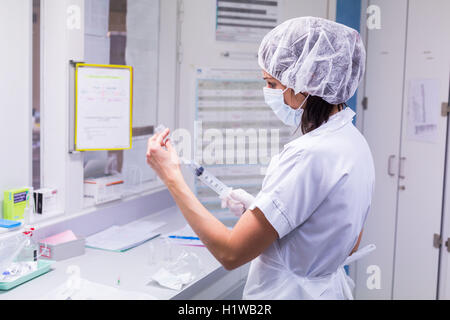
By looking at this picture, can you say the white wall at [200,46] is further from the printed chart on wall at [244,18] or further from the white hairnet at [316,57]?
the white hairnet at [316,57]

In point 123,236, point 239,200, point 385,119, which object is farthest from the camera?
point 385,119

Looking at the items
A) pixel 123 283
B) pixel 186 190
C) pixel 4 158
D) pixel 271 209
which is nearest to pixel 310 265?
pixel 271 209

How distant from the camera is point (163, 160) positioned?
130 centimetres

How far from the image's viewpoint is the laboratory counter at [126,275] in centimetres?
162

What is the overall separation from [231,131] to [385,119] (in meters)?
1.01

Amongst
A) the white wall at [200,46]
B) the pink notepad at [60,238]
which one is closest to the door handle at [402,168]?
the white wall at [200,46]

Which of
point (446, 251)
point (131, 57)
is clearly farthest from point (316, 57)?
point (446, 251)

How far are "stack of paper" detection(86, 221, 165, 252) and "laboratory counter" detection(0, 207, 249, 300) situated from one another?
0.08 ft

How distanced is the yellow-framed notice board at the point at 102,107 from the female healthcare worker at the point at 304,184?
88 cm

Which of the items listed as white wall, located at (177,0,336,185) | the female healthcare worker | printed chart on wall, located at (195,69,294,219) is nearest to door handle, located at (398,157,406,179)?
printed chart on wall, located at (195,69,294,219)

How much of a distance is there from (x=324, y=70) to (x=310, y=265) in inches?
19.3

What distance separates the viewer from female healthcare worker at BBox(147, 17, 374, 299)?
1144 mm

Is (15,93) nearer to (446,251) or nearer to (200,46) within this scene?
(200,46)
